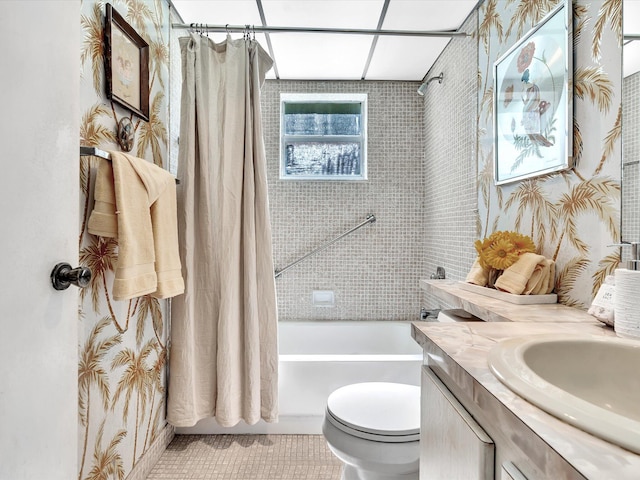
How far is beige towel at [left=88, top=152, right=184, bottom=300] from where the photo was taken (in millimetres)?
1110

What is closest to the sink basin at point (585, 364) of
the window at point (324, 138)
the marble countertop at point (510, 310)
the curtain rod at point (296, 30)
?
the marble countertop at point (510, 310)

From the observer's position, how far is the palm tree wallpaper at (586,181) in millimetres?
967

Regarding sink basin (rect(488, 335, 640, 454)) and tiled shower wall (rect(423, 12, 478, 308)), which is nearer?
sink basin (rect(488, 335, 640, 454))

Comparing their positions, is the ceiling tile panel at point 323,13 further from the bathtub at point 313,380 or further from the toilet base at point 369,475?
the toilet base at point 369,475

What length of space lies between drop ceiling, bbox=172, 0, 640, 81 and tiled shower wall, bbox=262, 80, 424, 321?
0.34 m

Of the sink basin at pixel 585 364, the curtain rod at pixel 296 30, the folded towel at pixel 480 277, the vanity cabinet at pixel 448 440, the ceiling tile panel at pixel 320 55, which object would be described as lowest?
the vanity cabinet at pixel 448 440

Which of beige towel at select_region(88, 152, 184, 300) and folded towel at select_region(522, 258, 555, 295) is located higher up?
beige towel at select_region(88, 152, 184, 300)

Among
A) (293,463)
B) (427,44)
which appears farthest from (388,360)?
(427,44)

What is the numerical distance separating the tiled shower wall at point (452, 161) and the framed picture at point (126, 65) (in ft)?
5.18

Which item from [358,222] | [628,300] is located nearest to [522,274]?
[628,300]

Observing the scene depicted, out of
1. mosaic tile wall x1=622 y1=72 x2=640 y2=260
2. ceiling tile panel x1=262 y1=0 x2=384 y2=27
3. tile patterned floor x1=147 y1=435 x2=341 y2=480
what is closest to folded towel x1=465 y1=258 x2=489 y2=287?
mosaic tile wall x1=622 y1=72 x2=640 y2=260

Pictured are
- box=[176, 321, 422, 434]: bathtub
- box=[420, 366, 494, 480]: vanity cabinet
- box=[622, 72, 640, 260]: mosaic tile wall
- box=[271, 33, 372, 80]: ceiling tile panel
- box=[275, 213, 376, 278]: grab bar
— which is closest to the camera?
box=[420, 366, 494, 480]: vanity cabinet

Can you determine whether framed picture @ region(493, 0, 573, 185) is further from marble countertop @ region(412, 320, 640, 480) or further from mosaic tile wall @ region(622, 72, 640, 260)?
marble countertop @ region(412, 320, 640, 480)

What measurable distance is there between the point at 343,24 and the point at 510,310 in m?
1.74
